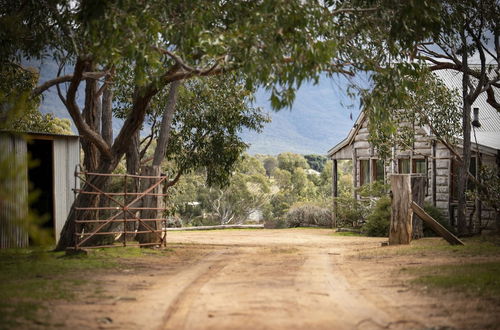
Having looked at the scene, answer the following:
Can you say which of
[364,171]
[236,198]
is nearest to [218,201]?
[236,198]

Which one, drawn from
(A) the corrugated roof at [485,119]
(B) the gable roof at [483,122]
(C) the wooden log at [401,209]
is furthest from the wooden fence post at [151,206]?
(A) the corrugated roof at [485,119]

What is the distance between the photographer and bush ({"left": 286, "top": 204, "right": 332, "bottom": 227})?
28.9m

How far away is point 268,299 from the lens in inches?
336

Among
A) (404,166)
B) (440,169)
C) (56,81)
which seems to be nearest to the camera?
(56,81)

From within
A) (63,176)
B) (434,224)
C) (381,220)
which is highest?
(63,176)

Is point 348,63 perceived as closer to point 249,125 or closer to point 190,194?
point 249,125

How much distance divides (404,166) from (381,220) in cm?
453

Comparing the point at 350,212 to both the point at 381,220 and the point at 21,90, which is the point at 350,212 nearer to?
the point at 381,220

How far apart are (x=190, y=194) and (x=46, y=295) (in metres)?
38.2

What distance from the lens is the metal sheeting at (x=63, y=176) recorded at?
54.7 ft

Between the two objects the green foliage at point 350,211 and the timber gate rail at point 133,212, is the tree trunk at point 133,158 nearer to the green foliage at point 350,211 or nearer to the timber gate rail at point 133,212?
the timber gate rail at point 133,212

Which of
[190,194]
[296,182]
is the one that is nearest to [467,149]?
[190,194]

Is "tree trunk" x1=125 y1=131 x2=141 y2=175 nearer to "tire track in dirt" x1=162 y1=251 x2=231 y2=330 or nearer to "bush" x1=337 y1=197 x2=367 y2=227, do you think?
"tire track in dirt" x1=162 y1=251 x2=231 y2=330

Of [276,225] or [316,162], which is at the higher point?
[316,162]
